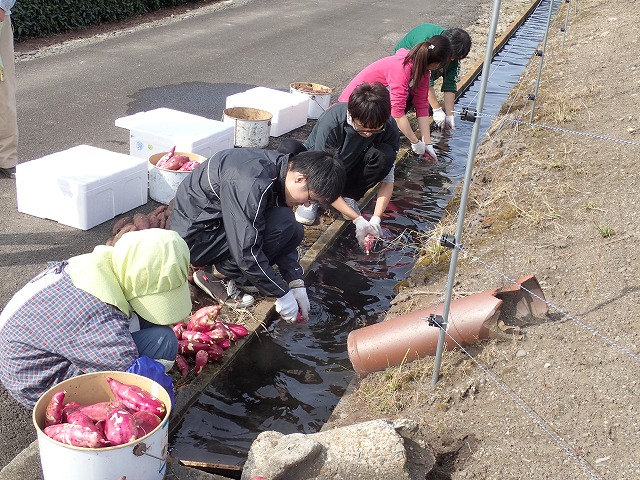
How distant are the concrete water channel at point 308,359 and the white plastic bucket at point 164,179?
1201 millimetres

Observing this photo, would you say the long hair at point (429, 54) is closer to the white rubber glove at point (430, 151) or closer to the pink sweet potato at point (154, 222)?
the white rubber glove at point (430, 151)

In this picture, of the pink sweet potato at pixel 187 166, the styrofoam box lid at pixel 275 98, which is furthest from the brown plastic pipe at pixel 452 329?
the styrofoam box lid at pixel 275 98

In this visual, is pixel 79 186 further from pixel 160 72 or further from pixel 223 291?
pixel 160 72

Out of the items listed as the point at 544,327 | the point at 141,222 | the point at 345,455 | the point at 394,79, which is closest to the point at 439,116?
the point at 394,79

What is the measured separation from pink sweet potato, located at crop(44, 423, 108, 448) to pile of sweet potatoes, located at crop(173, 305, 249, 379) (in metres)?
1.25

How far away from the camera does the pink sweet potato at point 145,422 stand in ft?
8.89

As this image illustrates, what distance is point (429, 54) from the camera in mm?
5895

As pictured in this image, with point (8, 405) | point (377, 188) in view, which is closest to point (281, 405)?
point (8, 405)

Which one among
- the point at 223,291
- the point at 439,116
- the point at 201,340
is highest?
the point at 439,116

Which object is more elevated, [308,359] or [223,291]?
[223,291]

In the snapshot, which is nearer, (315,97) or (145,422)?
(145,422)

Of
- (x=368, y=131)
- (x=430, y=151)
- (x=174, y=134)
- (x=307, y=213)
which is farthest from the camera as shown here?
(x=430, y=151)

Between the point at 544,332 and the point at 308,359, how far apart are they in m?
1.39

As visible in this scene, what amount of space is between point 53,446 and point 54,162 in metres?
3.16
